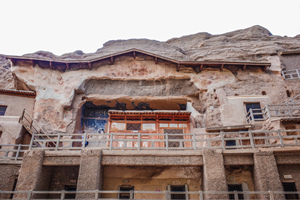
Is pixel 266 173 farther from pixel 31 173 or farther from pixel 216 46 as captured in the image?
pixel 216 46

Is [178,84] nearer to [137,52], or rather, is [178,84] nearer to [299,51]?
[137,52]

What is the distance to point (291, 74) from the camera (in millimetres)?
19094

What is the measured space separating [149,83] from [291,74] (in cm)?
1199

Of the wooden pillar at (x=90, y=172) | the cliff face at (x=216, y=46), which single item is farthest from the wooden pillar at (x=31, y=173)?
the cliff face at (x=216, y=46)

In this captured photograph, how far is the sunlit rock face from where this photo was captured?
18.3 meters

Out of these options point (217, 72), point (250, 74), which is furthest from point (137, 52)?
point (250, 74)

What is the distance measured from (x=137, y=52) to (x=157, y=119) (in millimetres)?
6702

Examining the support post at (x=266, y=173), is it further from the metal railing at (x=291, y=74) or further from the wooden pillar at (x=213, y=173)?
the metal railing at (x=291, y=74)

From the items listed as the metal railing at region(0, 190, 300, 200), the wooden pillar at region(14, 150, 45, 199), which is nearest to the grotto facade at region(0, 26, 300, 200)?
the wooden pillar at region(14, 150, 45, 199)

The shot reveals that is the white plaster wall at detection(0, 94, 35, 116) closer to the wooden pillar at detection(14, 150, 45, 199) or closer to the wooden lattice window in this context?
the wooden lattice window

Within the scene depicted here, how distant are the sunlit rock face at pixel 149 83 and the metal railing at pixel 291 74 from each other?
59cm

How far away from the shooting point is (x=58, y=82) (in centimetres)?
1989

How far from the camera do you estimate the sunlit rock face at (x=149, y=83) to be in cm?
1828

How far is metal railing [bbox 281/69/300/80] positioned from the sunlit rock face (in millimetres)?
592
